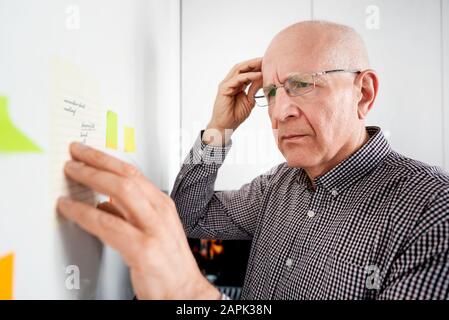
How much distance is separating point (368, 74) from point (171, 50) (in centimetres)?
75

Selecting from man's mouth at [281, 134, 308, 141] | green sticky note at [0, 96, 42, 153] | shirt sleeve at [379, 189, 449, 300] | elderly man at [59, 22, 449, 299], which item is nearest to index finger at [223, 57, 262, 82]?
elderly man at [59, 22, 449, 299]

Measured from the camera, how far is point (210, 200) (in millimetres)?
1087

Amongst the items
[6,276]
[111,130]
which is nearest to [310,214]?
[111,130]

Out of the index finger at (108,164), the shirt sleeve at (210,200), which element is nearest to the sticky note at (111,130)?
the index finger at (108,164)

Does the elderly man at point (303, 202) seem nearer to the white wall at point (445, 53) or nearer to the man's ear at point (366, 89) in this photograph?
the man's ear at point (366, 89)

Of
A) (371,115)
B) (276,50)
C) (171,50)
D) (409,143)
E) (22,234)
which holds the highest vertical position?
(171,50)

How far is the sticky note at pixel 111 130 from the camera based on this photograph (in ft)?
1.95

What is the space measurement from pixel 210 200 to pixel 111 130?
547 millimetres

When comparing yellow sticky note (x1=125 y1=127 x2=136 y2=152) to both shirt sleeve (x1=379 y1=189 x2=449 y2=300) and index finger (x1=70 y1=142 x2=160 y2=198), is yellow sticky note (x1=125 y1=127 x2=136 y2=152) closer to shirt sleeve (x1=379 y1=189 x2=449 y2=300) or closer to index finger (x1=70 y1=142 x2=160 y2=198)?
index finger (x1=70 y1=142 x2=160 y2=198)

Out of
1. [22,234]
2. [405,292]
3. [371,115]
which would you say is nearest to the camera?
[22,234]

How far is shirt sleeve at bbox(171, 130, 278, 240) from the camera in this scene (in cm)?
100

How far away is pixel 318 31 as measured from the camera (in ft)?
2.48
